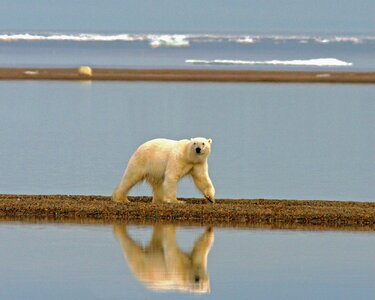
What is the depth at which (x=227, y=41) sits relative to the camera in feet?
591

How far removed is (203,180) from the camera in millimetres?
20984

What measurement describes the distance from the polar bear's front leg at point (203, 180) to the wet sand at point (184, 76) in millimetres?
48736

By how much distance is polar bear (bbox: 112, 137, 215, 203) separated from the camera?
20.8 metres

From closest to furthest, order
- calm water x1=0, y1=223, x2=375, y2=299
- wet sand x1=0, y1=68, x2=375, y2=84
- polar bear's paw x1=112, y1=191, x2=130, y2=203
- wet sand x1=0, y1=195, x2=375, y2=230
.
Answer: calm water x1=0, y1=223, x2=375, y2=299
wet sand x1=0, y1=195, x2=375, y2=230
polar bear's paw x1=112, y1=191, x2=130, y2=203
wet sand x1=0, y1=68, x2=375, y2=84

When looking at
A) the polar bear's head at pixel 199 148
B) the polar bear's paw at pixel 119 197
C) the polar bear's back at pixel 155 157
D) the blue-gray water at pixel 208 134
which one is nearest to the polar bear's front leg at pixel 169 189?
the polar bear's back at pixel 155 157

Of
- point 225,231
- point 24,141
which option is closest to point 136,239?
point 225,231

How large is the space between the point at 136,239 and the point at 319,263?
2.47 metres

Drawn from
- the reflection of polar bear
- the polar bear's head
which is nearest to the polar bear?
the polar bear's head

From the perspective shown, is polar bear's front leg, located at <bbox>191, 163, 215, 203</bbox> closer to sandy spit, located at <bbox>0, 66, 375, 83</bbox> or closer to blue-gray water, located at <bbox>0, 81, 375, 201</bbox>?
blue-gray water, located at <bbox>0, 81, 375, 201</bbox>

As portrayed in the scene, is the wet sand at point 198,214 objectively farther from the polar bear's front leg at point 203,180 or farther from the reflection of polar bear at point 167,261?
the reflection of polar bear at point 167,261

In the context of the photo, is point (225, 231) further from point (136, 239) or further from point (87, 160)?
point (87, 160)

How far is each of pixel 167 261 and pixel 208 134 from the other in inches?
861

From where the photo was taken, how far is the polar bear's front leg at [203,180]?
20984 mm

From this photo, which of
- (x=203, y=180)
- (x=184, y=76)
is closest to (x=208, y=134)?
(x=203, y=180)
